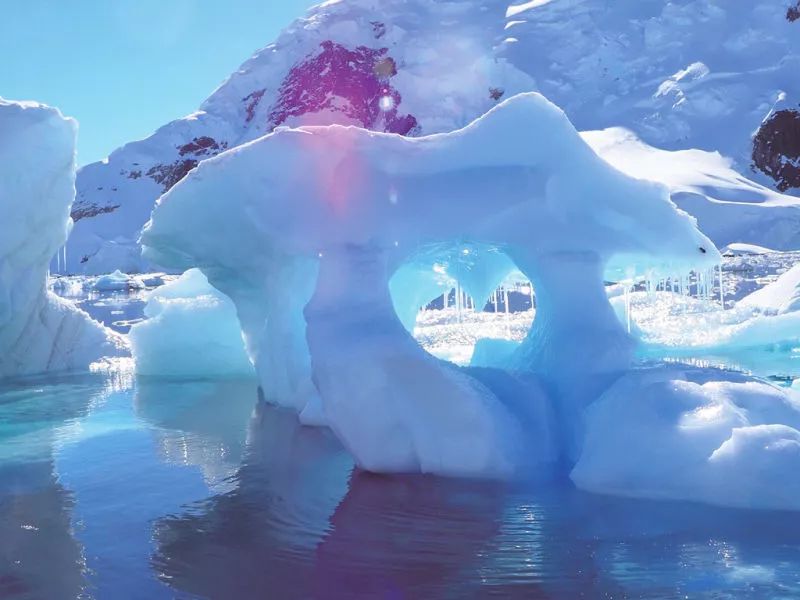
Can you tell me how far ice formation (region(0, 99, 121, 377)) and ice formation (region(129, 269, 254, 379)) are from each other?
6.97 feet

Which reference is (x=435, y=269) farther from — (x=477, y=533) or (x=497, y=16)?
(x=497, y=16)

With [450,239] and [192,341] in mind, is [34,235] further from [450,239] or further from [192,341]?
[450,239]

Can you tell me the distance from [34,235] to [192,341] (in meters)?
3.56

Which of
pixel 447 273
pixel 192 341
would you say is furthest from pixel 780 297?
pixel 192 341

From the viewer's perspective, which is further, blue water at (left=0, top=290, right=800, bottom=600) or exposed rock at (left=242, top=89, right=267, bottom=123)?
exposed rock at (left=242, top=89, right=267, bottom=123)

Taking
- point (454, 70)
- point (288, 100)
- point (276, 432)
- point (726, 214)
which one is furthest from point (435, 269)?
point (288, 100)

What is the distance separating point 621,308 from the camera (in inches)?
686

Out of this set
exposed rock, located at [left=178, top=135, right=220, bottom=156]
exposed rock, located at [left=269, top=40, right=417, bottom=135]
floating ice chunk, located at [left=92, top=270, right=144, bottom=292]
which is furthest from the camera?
exposed rock, located at [left=178, top=135, right=220, bottom=156]

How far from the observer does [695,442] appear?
5457 mm

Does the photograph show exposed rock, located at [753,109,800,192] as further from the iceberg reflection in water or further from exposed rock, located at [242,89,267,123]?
the iceberg reflection in water

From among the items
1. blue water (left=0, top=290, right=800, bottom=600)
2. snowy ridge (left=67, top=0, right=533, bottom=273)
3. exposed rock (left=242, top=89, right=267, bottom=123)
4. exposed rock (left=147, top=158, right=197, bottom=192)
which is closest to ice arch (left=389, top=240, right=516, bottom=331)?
blue water (left=0, top=290, right=800, bottom=600)

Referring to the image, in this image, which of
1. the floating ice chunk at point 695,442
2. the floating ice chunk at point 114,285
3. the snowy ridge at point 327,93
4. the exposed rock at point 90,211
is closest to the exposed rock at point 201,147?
the snowy ridge at point 327,93

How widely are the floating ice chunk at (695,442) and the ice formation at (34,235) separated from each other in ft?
37.2

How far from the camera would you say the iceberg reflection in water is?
416 centimetres
